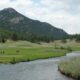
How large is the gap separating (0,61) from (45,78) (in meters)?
35.6

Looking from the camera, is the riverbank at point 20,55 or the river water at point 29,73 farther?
the riverbank at point 20,55

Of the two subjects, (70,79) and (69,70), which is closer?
(70,79)

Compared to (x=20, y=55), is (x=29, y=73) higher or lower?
higher

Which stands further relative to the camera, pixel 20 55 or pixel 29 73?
pixel 20 55

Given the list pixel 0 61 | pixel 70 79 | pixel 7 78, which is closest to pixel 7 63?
pixel 0 61

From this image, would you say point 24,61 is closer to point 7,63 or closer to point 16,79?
point 7,63

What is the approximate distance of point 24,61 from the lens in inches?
3647

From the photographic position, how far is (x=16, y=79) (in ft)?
174

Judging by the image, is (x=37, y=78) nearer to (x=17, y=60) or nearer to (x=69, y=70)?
(x=69, y=70)

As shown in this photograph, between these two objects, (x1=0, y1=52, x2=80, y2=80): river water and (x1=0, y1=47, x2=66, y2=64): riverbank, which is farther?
(x1=0, y1=47, x2=66, y2=64): riverbank

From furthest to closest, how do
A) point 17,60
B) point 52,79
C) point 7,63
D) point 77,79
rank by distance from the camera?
point 17,60, point 7,63, point 52,79, point 77,79

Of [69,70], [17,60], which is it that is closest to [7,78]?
[69,70]

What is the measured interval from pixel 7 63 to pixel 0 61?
14.8 ft

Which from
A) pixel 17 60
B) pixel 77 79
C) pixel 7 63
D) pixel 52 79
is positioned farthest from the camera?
pixel 17 60
